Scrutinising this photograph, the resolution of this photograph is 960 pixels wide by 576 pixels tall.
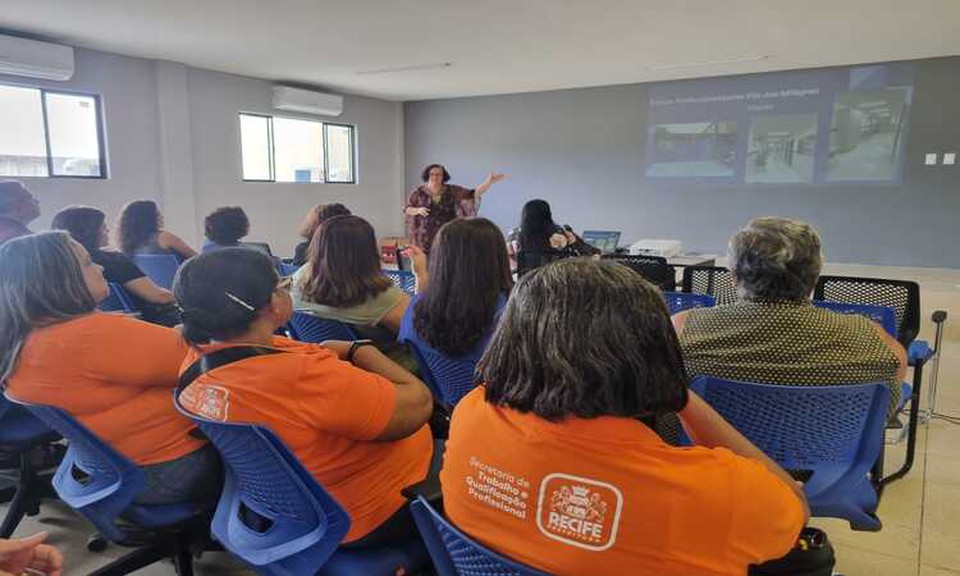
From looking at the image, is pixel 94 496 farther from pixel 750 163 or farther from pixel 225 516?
pixel 750 163

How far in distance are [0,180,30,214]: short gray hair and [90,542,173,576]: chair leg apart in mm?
2200

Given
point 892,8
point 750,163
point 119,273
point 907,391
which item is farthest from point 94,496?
point 750,163

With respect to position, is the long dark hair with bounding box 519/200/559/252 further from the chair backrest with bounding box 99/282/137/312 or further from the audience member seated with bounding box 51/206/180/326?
the chair backrest with bounding box 99/282/137/312

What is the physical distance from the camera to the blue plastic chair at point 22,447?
2.18 m

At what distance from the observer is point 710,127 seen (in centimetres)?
779

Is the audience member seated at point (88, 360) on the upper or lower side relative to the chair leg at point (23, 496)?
upper

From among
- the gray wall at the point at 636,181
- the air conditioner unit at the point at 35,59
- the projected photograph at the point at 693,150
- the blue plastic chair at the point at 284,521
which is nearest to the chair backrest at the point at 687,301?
the blue plastic chair at the point at 284,521

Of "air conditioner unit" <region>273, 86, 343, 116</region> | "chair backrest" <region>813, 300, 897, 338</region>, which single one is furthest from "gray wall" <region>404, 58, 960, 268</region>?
"chair backrest" <region>813, 300, 897, 338</region>

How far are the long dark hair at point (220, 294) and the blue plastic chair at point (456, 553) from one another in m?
0.62

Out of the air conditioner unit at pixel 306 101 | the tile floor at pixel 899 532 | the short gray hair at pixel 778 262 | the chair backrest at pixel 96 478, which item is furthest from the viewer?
the air conditioner unit at pixel 306 101

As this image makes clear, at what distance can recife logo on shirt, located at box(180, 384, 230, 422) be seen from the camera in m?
1.20

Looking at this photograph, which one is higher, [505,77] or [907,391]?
[505,77]

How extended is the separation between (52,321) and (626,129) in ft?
25.5

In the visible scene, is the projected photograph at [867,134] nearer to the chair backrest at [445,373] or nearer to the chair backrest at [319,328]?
the chair backrest at [445,373]
